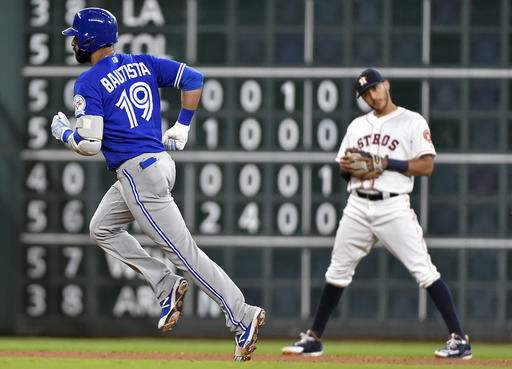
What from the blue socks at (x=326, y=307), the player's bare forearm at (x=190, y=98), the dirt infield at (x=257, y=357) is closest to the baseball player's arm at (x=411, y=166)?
the blue socks at (x=326, y=307)

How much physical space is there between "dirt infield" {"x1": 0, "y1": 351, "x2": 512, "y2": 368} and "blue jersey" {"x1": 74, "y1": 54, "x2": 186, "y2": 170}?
4.60 feet

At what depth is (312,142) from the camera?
9.27m

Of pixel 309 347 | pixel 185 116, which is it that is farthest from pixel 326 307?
pixel 185 116

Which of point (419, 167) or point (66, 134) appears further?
point (419, 167)

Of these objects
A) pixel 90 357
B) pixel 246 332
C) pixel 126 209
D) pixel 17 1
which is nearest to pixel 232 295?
pixel 246 332

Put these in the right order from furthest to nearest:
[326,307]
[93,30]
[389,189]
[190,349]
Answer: [190,349], [326,307], [389,189], [93,30]

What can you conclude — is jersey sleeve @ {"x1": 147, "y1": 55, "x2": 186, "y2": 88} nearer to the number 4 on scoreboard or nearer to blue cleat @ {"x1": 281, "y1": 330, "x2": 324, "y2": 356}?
blue cleat @ {"x1": 281, "y1": 330, "x2": 324, "y2": 356}

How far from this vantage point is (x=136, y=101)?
7.03m

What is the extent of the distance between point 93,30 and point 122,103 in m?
0.44

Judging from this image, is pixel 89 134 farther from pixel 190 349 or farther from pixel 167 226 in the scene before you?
pixel 190 349

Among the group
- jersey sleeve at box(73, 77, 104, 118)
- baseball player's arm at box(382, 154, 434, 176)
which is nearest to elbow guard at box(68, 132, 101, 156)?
jersey sleeve at box(73, 77, 104, 118)

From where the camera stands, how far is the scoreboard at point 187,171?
30.4 feet

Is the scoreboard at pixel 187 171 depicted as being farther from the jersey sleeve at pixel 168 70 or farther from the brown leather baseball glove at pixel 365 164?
the jersey sleeve at pixel 168 70

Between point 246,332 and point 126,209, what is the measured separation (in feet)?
3.05
